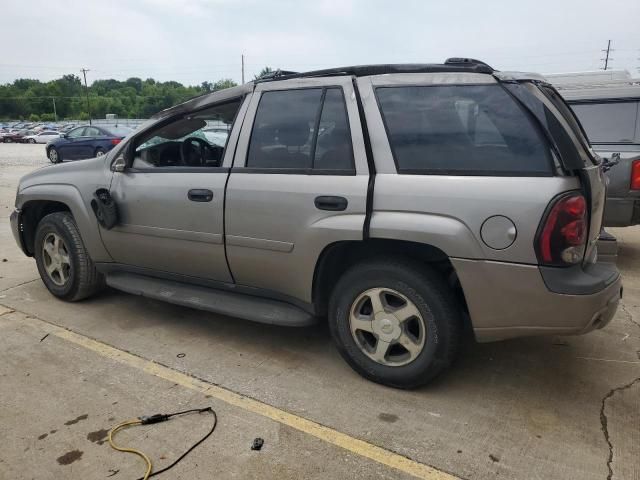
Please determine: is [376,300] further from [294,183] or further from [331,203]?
[294,183]

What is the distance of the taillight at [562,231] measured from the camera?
7.87ft

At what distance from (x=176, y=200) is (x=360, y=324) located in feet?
5.10

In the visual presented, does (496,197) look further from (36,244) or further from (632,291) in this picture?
(36,244)

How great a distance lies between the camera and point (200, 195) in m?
3.39

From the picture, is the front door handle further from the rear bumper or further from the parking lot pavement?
the rear bumper

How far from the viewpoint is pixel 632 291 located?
15.2ft

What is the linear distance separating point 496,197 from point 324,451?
149 cm

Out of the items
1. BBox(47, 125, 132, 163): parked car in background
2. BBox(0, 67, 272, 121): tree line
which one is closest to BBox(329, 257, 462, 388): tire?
BBox(47, 125, 132, 163): parked car in background

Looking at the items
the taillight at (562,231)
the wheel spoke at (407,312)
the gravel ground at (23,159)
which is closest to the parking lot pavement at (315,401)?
the wheel spoke at (407,312)

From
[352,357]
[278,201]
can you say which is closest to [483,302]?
[352,357]

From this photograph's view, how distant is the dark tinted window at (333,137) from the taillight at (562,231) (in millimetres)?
1088

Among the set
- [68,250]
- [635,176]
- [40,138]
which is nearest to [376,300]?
[68,250]

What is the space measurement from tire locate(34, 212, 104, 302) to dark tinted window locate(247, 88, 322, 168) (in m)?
1.91

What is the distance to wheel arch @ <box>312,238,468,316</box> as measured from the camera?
2851 millimetres
